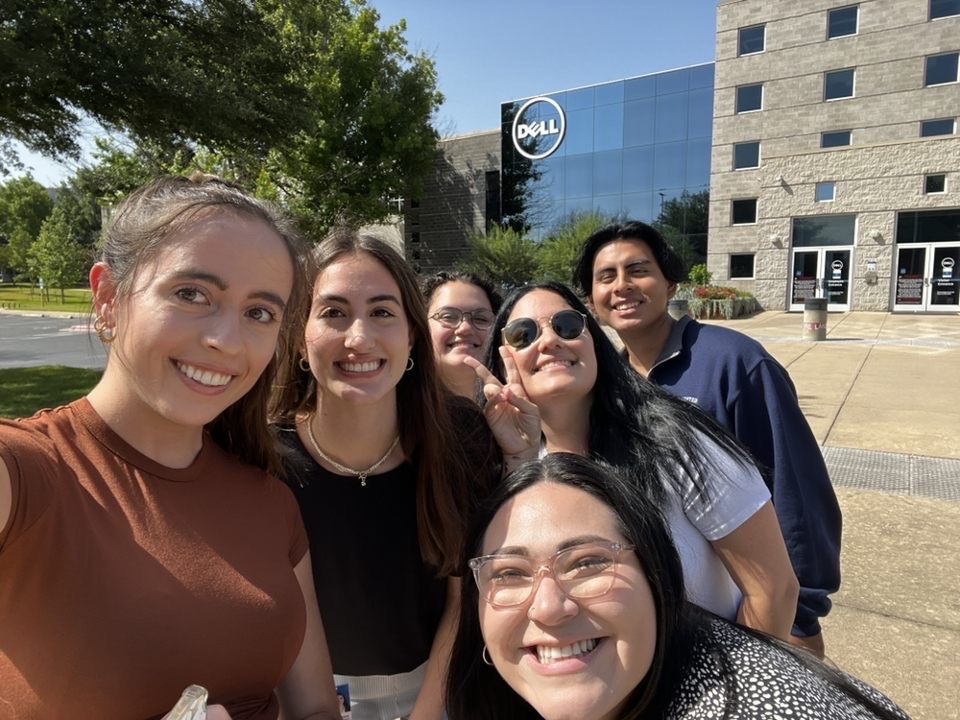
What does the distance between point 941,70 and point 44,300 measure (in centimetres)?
5516

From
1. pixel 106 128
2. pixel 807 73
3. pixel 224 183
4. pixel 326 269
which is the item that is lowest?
pixel 326 269

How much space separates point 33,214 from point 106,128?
2365 inches

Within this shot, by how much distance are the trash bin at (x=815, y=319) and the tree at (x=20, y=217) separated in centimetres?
5931

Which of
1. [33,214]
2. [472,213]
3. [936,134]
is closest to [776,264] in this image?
[936,134]

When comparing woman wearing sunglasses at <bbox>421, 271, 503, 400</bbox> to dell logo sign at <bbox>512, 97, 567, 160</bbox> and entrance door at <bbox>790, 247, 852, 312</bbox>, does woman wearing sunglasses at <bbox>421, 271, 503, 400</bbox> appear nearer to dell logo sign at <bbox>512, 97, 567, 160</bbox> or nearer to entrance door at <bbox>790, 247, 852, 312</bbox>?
entrance door at <bbox>790, 247, 852, 312</bbox>

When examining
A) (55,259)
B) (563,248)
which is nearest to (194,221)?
(563,248)

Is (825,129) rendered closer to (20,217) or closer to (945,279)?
(945,279)

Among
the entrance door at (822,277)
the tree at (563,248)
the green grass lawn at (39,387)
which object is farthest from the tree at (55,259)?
the entrance door at (822,277)

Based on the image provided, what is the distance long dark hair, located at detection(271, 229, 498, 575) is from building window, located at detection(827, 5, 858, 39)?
32.8 metres

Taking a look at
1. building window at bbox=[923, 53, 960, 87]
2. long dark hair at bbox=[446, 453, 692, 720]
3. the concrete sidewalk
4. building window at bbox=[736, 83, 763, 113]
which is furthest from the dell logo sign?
long dark hair at bbox=[446, 453, 692, 720]

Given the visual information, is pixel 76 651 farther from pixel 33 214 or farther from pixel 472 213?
pixel 33 214

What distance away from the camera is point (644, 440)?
2006 millimetres

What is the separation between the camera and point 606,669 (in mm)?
1304

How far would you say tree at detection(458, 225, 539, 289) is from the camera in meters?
31.9
